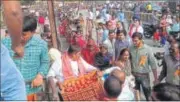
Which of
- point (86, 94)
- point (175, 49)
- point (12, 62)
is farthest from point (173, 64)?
point (12, 62)

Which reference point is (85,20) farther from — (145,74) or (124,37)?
(145,74)

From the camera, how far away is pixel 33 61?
459 cm

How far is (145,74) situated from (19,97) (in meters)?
4.60

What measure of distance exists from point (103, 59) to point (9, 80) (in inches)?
204

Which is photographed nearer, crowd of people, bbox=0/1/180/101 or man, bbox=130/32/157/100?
crowd of people, bbox=0/1/180/101

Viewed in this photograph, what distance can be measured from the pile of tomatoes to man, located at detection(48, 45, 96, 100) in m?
0.23

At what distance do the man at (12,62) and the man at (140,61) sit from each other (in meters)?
4.41

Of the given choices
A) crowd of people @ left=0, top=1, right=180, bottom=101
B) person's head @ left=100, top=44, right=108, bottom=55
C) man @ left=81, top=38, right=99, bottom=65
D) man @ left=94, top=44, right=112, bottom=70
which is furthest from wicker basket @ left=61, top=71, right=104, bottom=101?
person's head @ left=100, top=44, right=108, bottom=55

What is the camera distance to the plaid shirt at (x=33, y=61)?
4.56 m

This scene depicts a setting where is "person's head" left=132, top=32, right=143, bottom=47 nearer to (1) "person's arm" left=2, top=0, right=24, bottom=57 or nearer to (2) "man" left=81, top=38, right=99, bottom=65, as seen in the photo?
(2) "man" left=81, top=38, right=99, bottom=65

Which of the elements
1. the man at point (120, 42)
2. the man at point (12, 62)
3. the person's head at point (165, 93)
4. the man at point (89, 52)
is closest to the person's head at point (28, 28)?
the person's head at point (165, 93)

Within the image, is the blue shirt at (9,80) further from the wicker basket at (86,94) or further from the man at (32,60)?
the wicker basket at (86,94)

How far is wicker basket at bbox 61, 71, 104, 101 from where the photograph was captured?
5057mm

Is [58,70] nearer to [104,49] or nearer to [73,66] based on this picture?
[73,66]
